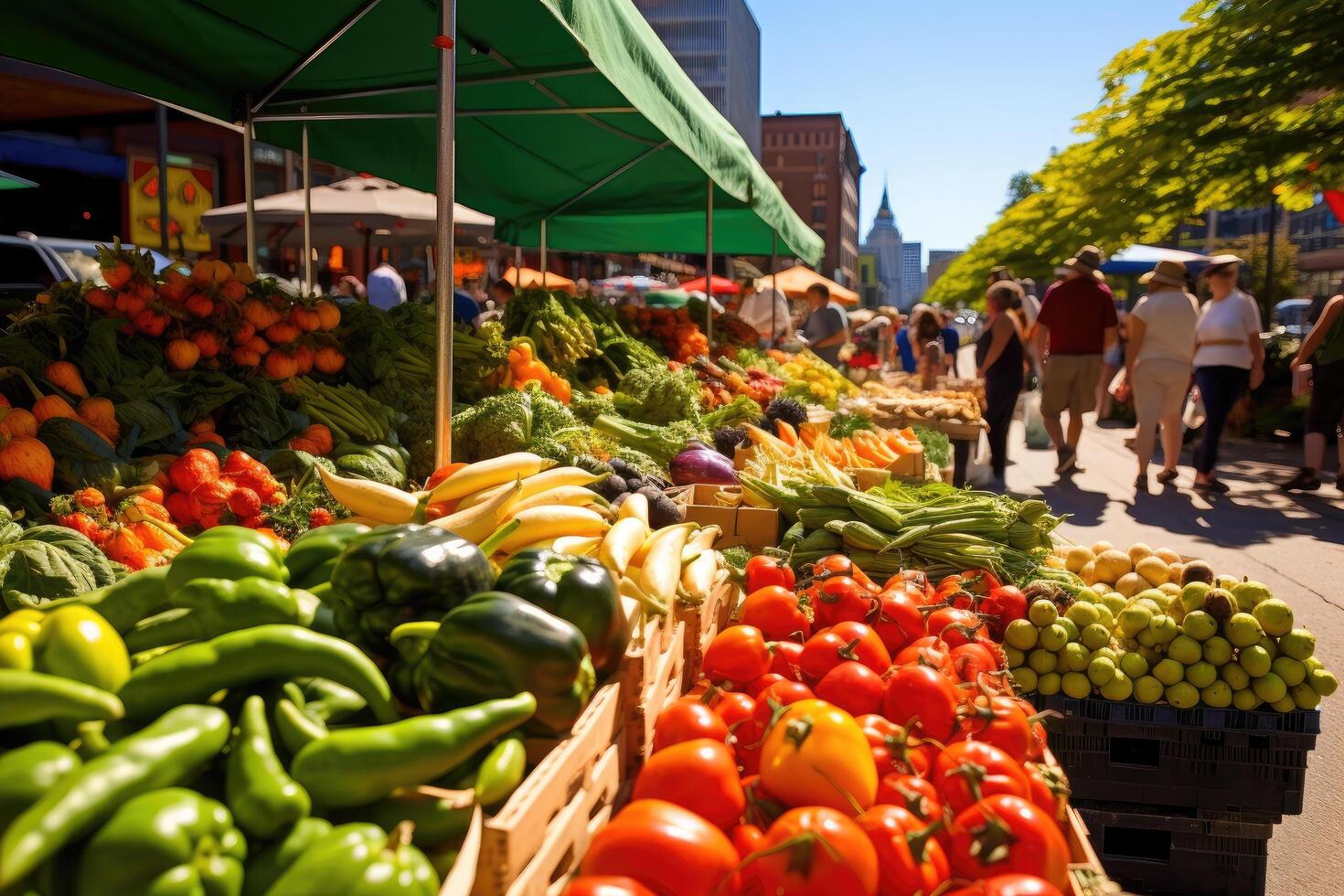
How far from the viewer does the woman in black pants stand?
9.79m

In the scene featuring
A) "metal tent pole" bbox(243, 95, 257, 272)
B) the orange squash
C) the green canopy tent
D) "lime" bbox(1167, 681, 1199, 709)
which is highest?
the green canopy tent

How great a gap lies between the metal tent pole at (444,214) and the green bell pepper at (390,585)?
193cm

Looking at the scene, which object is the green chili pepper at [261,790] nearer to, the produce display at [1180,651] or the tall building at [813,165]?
the produce display at [1180,651]

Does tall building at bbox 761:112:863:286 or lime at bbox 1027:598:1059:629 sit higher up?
tall building at bbox 761:112:863:286

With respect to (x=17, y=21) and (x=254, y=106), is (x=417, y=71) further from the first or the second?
(x=17, y=21)

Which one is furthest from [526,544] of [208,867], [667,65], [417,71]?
[417,71]

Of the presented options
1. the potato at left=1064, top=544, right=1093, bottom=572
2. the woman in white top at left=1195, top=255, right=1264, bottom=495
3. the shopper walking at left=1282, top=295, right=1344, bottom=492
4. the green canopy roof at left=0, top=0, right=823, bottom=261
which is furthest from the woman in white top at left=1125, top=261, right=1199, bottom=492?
the potato at left=1064, top=544, right=1093, bottom=572

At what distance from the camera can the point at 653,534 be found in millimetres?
2775

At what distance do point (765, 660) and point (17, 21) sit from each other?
15.9 feet

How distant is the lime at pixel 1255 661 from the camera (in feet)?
9.99

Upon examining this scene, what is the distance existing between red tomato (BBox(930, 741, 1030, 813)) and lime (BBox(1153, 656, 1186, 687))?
4.78ft

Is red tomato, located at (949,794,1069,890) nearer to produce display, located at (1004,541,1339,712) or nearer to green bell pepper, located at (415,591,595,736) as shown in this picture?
green bell pepper, located at (415,591,595,736)

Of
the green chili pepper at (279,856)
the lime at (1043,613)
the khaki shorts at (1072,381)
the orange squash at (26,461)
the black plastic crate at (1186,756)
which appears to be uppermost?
the khaki shorts at (1072,381)

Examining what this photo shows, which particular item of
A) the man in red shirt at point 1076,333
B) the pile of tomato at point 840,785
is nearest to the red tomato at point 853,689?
the pile of tomato at point 840,785
